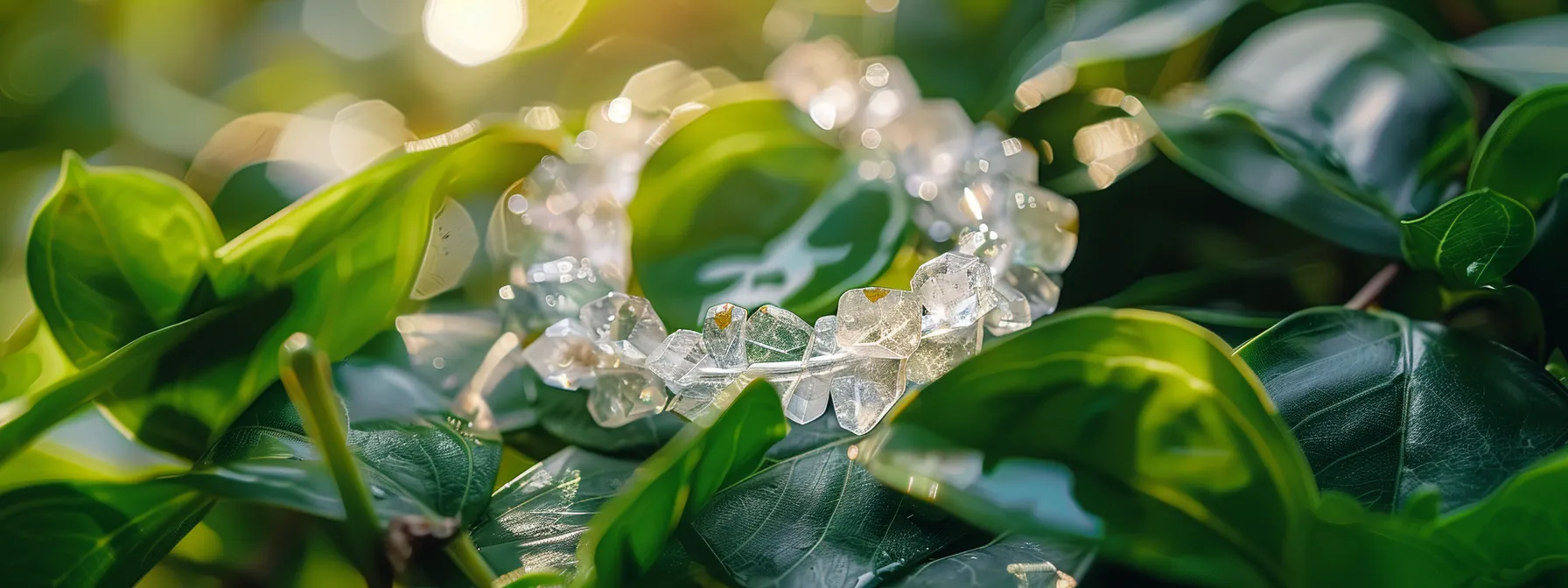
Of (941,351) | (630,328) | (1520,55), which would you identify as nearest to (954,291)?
(941,351)

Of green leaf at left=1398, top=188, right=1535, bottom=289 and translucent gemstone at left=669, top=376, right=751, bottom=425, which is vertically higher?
green leaf at left=1398, top=188, right=1535, bottom=289

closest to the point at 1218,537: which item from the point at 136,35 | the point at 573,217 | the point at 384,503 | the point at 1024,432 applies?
the point at 1024,432

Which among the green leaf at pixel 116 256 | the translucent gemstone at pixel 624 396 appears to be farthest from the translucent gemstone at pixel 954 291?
the green leaf at pixel 116 256

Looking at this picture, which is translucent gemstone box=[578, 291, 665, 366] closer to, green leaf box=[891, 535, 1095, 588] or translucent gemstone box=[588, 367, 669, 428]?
translucent gemstone box=[588, 367, 669, 428]

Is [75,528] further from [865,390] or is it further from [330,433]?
[865,390]

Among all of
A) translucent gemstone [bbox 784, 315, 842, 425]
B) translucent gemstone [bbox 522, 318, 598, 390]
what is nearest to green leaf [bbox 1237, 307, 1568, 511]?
translucent gemstone [bbox 784, 315, 842, 425]

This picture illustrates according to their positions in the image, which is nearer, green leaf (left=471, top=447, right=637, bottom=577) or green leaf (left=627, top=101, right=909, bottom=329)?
green leaf (left=471, top=447, right=637, bottom=577)

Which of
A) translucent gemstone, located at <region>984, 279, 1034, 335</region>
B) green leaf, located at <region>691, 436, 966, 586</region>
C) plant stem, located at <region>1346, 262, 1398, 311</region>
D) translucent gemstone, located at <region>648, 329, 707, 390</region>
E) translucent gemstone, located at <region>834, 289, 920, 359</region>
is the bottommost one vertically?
translucent gemstone, located at <region>984, 279, 1034, 335</region>
